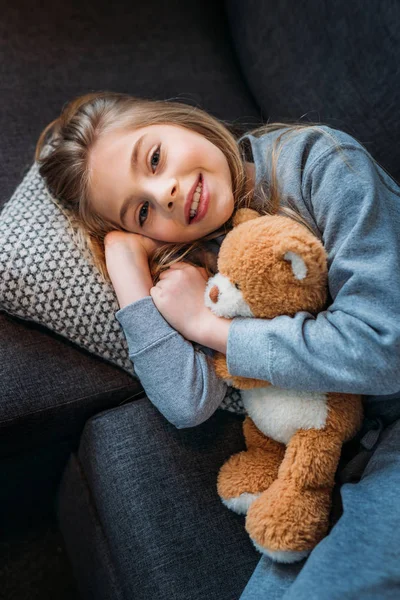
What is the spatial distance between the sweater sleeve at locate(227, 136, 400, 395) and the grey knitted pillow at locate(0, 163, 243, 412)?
0.20 metres

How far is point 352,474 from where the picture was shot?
0.94m

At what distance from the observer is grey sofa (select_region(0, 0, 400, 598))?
1.05m

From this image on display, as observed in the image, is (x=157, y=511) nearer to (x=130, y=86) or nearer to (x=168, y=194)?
(x=168, y=194)

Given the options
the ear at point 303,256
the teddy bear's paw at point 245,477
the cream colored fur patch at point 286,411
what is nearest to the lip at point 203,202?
the ear at point 303,256

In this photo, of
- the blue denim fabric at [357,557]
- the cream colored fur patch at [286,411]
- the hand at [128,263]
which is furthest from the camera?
the hand at [128,263]

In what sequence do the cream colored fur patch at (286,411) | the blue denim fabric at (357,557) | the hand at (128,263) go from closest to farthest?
the blue denim fabric at (357,557), the cream colored fur patch at (286,411), the hand at (128,263)

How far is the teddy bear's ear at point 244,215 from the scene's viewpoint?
978 millimetres

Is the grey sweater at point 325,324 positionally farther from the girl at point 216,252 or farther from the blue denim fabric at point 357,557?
the blue denim fabric at point 357,557

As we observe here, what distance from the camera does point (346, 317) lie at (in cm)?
84

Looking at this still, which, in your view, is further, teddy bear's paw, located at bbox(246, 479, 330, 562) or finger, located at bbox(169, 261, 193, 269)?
finger, located at bbox(169, 261, 193, 269)

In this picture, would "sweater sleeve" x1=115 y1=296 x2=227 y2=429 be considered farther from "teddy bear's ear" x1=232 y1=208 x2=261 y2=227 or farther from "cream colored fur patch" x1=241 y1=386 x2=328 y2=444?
Result: "teddy bear's ear" x1=232 y1=208 x2=261 y2=227

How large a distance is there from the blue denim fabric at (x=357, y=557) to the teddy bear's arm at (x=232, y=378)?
0.21 m

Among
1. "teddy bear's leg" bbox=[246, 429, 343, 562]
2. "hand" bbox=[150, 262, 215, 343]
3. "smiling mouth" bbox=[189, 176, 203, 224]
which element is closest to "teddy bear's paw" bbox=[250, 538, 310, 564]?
"teddy bear's leg" bbox=[246, 429, 343, 562]

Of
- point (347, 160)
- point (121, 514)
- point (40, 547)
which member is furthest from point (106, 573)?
point (347, 160)
